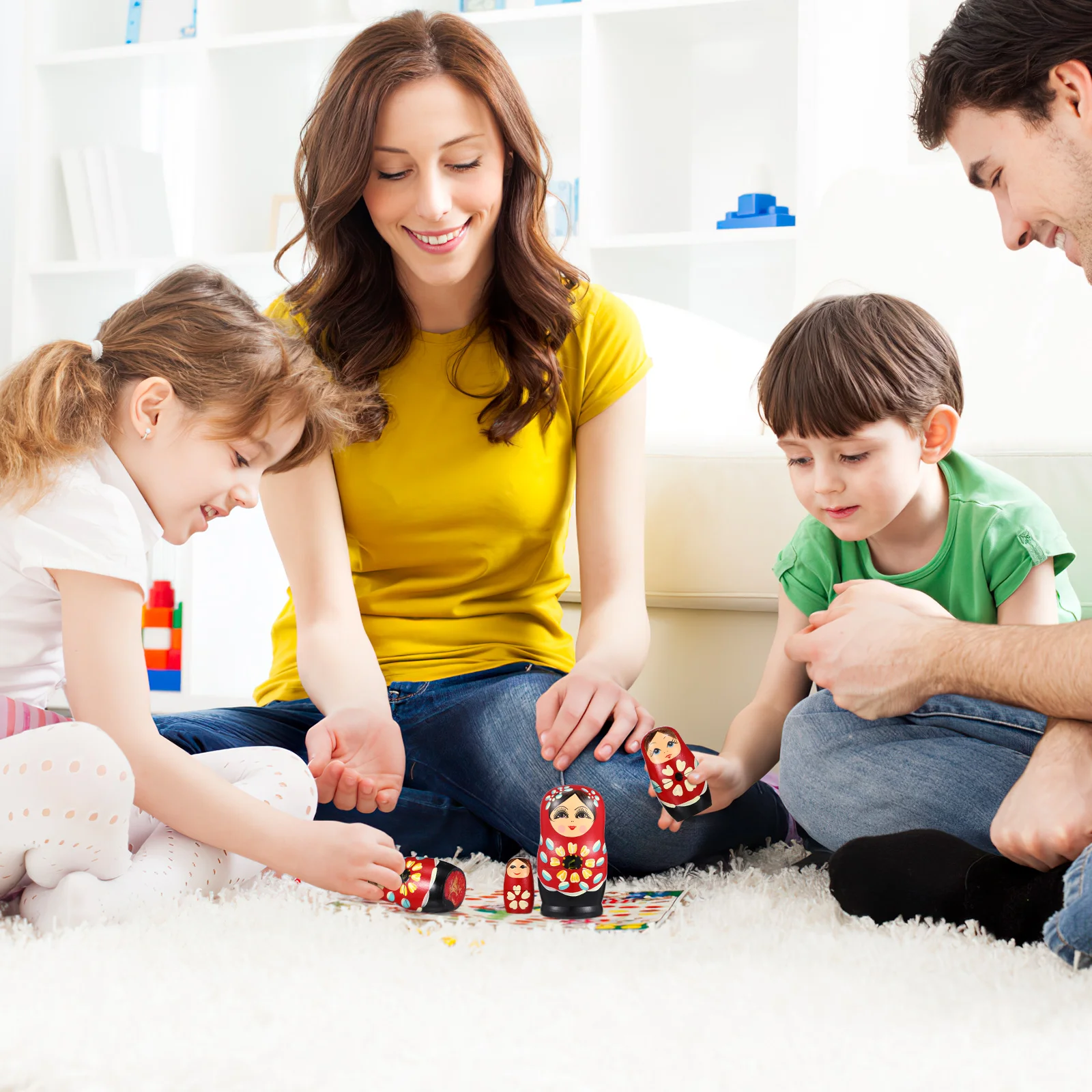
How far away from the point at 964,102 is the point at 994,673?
44 cm

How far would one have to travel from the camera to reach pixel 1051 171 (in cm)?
84

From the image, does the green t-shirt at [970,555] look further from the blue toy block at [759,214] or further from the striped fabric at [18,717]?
the blue toy block at [759,214]

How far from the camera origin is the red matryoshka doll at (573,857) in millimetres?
828

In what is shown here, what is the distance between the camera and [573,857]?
829 mm

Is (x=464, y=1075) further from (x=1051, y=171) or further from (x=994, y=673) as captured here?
(x=1051, y=171)

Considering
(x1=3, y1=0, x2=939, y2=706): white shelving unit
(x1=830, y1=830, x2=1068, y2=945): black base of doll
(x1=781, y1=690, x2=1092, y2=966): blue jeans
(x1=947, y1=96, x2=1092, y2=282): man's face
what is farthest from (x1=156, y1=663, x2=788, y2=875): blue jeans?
(x1=3, y1=0, x2=939, y2=706): white shelving unit

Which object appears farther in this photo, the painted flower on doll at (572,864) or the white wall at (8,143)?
the white wall at (8,143)

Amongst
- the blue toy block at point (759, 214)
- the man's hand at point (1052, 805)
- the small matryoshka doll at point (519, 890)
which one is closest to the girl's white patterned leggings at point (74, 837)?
the small matryoshka doll at point (519, 890)

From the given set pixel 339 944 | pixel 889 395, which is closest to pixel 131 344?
pixel 339 944

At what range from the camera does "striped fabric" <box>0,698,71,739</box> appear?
894mm

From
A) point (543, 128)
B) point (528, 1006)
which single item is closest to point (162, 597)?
point (543, 128)

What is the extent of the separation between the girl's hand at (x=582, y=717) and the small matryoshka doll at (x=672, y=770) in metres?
0.09

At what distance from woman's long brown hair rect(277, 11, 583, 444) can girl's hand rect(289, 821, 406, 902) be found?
1.50ft

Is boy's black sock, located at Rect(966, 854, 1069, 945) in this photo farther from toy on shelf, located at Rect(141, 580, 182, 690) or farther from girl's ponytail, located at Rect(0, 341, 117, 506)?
toy on shelf, located at Rect(141, 580, 182, 690)
